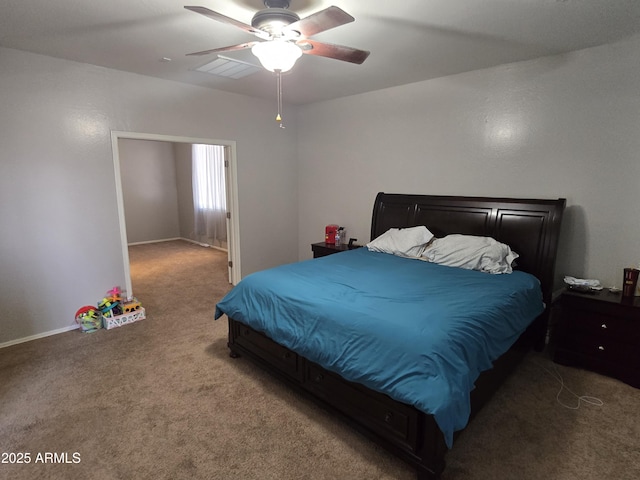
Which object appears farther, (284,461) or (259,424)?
(259,424)

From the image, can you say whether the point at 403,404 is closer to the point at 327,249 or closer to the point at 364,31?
the point at 364,31

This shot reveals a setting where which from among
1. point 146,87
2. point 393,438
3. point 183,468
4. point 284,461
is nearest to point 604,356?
point 393,438

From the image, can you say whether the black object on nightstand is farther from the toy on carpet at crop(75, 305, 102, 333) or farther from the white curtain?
the white curtain

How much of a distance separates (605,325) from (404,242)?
170 centimetres

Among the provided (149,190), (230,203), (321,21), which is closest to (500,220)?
(321,21)

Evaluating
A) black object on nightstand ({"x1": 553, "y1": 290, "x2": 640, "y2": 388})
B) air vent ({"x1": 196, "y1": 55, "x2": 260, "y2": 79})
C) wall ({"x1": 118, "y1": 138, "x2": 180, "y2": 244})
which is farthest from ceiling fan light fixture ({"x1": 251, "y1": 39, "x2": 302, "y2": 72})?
wall ({"x1": 118, "y1": 138, "x2": 180, "y2": 244})

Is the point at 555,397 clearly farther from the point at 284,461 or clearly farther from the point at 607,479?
the point at 284,461

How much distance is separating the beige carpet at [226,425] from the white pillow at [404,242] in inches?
53.1

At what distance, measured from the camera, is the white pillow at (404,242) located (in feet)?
11.3

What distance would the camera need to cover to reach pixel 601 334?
259cm

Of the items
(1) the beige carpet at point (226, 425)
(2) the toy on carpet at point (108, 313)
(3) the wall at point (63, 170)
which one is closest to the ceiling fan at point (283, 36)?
(3) the wall at point (63, 170)

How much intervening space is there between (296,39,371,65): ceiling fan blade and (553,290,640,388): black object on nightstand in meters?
2.41

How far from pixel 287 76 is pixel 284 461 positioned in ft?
11.1

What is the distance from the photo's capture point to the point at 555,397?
2389 mm
